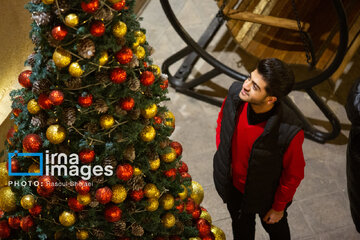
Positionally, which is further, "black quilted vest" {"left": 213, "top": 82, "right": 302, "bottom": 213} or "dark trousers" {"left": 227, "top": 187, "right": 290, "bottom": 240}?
"dark trousers" {"left": 227, "top": 187, "right": 290, "bottom": 240}

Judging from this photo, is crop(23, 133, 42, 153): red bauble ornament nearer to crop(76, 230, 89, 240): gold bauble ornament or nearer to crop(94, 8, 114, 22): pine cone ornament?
crop(76, 230, 89, 240): gold bauble ornament

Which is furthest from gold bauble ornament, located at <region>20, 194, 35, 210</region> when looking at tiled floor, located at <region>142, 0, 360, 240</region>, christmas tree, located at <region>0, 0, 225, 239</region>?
tiled floor, located at <region>142, 0, 360, 240</region>

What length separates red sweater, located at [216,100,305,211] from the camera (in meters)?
1.77

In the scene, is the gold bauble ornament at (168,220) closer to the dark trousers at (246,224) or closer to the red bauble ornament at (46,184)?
the dark trousers at (246,224)

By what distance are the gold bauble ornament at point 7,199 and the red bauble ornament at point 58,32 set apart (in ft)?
2.93

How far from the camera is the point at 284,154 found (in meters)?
1.79

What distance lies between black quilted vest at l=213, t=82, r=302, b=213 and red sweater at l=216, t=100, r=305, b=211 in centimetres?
3

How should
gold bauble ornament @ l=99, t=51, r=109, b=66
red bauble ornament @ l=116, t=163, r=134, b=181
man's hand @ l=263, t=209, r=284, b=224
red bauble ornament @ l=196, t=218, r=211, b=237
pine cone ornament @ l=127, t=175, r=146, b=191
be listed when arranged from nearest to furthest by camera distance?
gold bauble ornament @ l=99, t=51, r=109, b=66 < red bauble ornament @ l=116, t=163, r=134, b=181 < pine cone ornament @ l=127, t=175, r=146, b=191 < man's hand @ l=263, t=209, r=284, b=224 < red bauble ornament @ l=196, t=218, r=211, b=237

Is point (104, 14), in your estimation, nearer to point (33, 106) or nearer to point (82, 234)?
point (33, 106)

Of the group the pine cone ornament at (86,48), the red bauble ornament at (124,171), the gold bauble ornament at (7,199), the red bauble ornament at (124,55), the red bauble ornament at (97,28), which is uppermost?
the red bauble ornament at (97,28)

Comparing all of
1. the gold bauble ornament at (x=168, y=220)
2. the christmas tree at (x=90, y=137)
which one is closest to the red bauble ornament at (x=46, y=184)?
the christmas tree at (x=90, y=137)

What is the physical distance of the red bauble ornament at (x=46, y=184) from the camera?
67.3 inches

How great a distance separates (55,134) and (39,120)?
0.09 metres

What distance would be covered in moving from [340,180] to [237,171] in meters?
1.29
